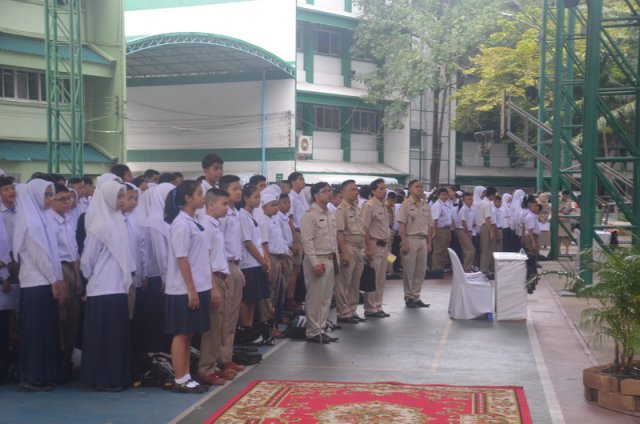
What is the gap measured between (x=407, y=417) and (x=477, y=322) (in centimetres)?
533

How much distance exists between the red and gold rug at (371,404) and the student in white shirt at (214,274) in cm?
45

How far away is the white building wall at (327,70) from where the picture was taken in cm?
3647

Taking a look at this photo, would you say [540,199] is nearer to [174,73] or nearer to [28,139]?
[28,139]

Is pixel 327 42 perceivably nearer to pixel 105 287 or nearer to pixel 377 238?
pixel 377 238

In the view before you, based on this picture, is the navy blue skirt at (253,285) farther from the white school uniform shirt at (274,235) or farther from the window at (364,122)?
the window at (364,122)

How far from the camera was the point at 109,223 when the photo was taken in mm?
7496

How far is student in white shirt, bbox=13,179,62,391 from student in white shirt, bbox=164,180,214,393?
3.63 ft

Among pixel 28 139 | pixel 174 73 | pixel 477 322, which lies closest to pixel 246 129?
pixel 174 73

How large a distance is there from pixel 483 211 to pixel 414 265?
16.4ft

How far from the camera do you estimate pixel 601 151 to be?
3219cm

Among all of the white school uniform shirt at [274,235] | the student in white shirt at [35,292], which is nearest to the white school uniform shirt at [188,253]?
the student in white shirt at [35,292]

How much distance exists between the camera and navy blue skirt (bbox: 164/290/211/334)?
24.2 feet

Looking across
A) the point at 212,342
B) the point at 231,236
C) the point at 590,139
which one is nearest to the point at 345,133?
the point at 590,139

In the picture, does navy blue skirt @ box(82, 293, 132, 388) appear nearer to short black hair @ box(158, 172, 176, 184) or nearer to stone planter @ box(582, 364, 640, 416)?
short black hair @ box(158, 172, 176, 184)
